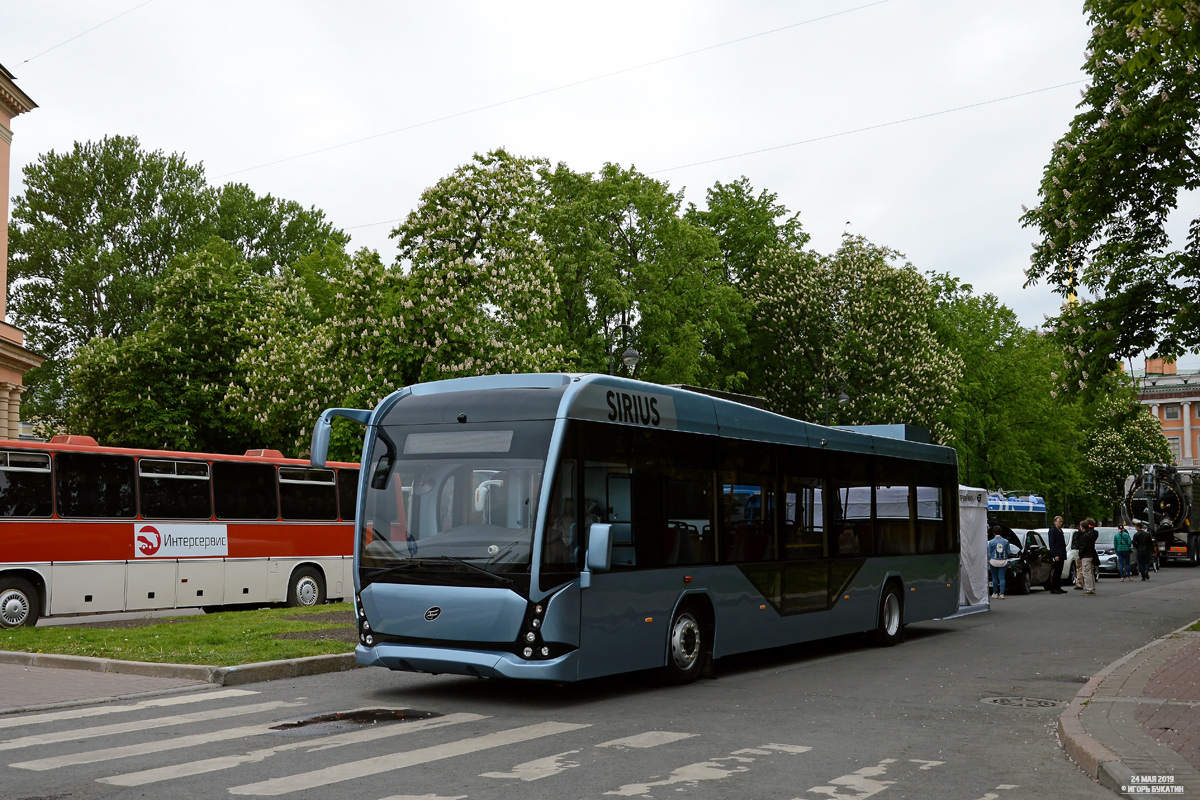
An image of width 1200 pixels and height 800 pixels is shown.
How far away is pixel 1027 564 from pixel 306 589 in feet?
59.0

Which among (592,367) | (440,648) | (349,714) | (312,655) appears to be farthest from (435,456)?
(592,367)

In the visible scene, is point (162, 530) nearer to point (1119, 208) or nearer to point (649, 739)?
point (649, 739)

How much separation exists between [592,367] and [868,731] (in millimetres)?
33953

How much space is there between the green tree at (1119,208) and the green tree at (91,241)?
4672 centimetres

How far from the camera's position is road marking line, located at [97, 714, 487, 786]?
23.8 feet

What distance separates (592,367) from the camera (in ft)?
141

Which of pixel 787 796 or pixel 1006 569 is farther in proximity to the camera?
pixel 1006 569

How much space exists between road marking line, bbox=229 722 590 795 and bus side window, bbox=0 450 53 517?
12.0m

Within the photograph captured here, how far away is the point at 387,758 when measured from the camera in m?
7.87

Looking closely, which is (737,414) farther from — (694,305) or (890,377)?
(890,377)

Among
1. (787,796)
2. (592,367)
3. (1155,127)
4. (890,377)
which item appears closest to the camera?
(787,796)

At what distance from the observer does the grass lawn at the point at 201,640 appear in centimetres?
1300

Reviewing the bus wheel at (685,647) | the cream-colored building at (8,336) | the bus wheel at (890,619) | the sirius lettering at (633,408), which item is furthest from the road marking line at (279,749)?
the cream-colored building at (8,336)

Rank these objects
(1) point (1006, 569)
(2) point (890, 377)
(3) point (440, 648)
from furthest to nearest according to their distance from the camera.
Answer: (2) point (890, 377) < (1) point (1006, 569) < (3) point (440, 648)
